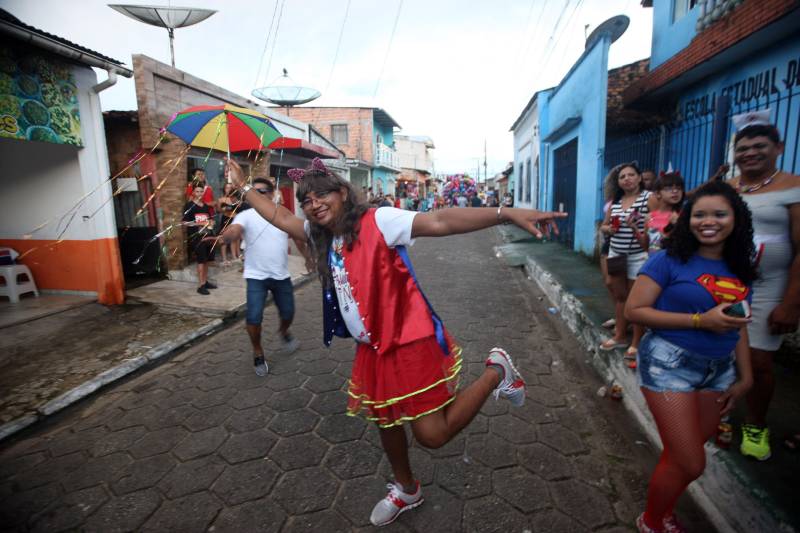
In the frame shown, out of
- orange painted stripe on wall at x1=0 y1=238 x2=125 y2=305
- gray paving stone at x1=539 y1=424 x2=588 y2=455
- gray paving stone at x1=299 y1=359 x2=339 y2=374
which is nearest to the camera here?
gray paving stone at x1=539 y1=424 x2=588 y2=455

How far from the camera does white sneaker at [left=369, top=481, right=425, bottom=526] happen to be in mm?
2188

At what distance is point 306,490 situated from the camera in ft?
8.09

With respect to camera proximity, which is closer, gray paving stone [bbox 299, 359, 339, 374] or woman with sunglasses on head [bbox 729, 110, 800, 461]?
woman with sunglasses on head [bbox 729, 110, 800, 461]

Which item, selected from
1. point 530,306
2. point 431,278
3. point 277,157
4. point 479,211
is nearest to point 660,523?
point 479,211

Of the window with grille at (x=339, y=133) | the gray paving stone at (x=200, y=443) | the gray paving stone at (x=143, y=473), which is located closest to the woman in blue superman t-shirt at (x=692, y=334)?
the gray paving stone at (x=200, y=443)

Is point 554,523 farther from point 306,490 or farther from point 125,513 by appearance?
point 125,513

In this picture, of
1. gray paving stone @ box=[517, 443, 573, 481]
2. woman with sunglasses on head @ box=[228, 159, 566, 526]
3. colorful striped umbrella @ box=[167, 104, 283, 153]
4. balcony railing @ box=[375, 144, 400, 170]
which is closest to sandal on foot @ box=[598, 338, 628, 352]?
gray paving stone @ box=[517, 443, 573, 481]

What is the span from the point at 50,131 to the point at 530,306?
7055mm

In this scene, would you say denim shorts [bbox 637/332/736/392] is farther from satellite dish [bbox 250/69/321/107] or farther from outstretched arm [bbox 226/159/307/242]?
satellite dish [bbox 250/69/321/107]

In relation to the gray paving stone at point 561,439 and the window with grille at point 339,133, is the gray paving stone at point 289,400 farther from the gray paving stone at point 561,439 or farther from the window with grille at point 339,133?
the window with grille at point 339,133

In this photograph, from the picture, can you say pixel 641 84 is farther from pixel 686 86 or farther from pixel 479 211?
pixel 479 211

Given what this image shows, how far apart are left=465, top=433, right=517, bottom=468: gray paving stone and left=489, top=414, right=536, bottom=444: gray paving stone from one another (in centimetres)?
7

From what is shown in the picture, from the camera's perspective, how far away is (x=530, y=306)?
6379mm

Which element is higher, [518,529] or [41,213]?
[41,213]
